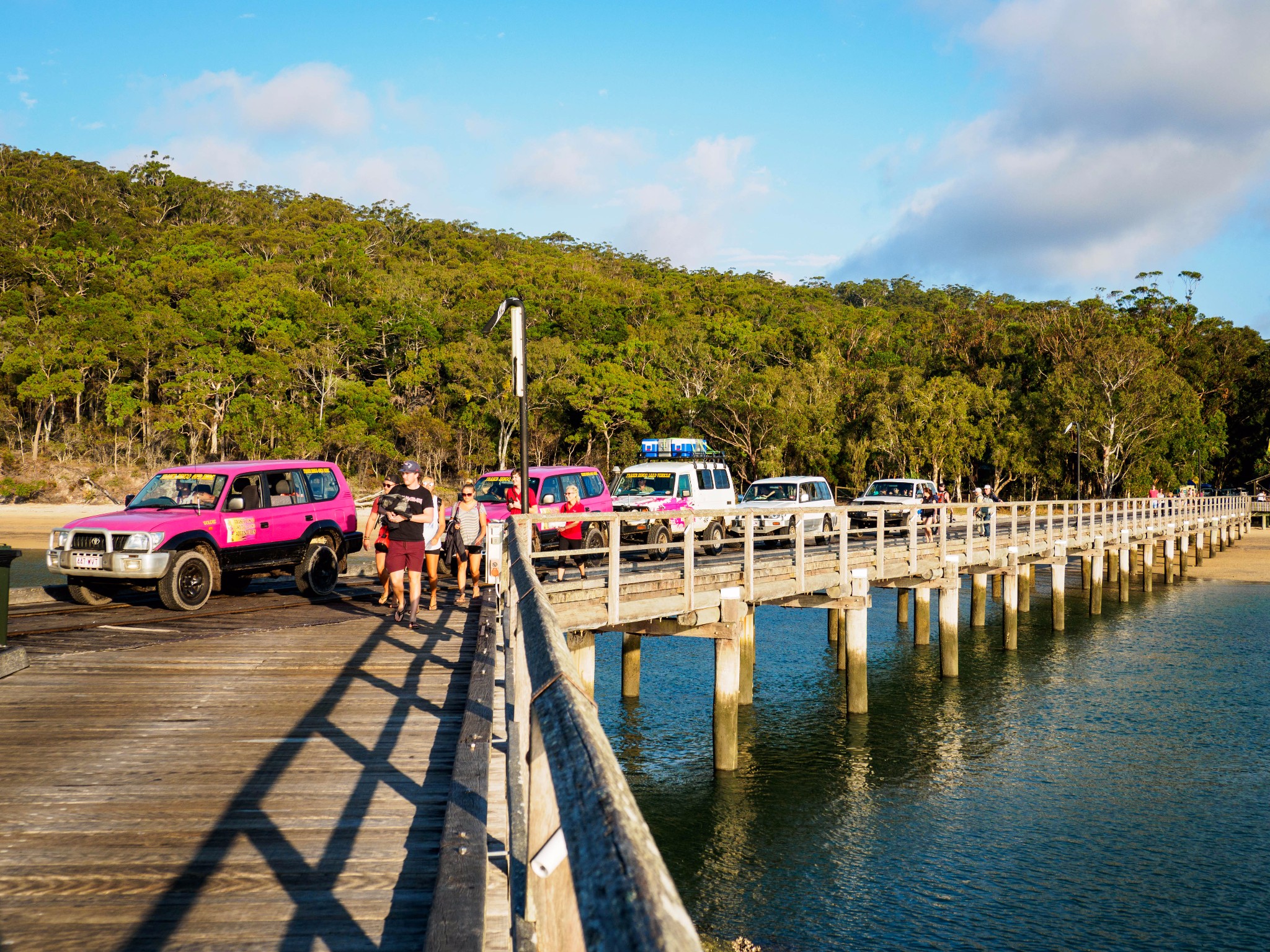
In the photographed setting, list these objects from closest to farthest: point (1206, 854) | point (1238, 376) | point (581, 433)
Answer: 1. point (1206, 854)
2. point (581, 433)
3. point (1238, 376)

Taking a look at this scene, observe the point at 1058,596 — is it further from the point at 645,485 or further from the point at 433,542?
the point at 433,542

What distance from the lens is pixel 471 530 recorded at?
15203mm

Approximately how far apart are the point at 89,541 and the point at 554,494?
348 inches

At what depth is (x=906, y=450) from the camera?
6850 cm

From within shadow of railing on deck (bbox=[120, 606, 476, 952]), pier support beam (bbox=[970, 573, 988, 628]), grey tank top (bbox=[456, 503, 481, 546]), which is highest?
grey tank top (bbox=[456, 503, 481, 546])

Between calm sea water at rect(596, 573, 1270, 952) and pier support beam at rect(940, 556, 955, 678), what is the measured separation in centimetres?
47

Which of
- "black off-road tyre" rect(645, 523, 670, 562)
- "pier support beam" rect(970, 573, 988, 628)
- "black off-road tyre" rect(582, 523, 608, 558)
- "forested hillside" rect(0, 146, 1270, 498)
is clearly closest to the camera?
"black off-road tyre" rect(582, 523, 608, 558)

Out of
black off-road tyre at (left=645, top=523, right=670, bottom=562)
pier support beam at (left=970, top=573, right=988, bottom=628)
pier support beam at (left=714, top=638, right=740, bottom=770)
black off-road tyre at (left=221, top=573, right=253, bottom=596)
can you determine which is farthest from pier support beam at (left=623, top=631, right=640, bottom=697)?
pier support beam at (left=970, top=573, right=988, bottom=628)

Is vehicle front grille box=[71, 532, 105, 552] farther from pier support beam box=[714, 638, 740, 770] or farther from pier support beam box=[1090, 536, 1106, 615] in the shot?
pier support beam box=[1090, 536, 1106, 615]

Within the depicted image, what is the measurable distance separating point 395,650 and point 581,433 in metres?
61.1

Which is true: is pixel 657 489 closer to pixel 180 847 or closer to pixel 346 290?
pixel 180 847

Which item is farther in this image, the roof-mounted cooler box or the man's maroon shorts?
the roof-mounted cooler box

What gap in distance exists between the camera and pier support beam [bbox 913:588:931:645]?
83.0 feet

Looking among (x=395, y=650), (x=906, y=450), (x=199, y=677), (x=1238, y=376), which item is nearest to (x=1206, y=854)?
(x=395, y=650)
